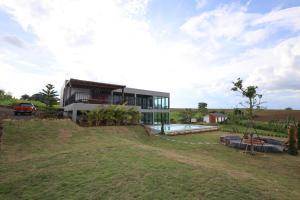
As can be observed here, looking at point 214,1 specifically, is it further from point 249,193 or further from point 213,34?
point 249,193

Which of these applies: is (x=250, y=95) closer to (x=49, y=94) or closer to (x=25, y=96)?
(x=49, y=94)

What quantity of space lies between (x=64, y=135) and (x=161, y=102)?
2162 centimetres

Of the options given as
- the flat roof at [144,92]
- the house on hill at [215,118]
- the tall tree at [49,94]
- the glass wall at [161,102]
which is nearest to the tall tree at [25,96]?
the flat roof at [144,92]

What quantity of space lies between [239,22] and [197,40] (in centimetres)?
463

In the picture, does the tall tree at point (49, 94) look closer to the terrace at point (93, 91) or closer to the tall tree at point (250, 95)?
the terrace at point (93, 91)

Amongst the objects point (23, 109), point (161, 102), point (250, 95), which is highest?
point (161, 102)

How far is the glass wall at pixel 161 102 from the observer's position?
32494mm

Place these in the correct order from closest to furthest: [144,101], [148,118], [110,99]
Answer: [110,99] → [148,118] → [144,101]

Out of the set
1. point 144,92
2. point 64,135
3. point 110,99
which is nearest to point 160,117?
point 144,92

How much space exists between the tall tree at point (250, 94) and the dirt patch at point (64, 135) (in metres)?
13.2

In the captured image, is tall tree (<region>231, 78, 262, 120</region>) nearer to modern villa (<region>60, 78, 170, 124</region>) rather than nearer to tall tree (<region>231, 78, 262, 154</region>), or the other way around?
tall tree (<region>231, 78, 262, 154</region>)

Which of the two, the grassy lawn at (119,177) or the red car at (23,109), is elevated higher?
the red car at (23,109)

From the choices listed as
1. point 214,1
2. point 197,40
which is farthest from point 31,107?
point 214,1

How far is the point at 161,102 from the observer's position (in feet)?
109
